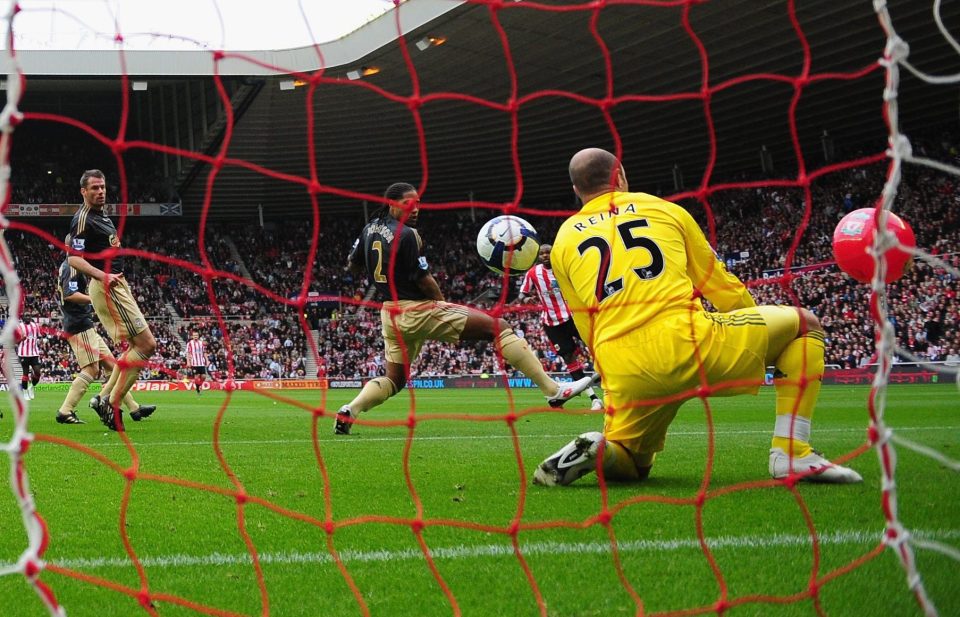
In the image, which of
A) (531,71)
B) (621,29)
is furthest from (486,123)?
(621,29)

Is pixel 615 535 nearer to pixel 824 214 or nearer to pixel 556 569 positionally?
pixel 556 569

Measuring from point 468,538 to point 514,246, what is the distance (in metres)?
4.82

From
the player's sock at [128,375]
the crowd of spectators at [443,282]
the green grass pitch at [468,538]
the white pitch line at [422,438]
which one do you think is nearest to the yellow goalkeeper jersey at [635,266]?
the green grass pitch at [468,538]

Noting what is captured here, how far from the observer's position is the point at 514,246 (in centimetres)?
805

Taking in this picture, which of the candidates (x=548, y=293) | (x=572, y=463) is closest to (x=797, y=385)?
(x=572, y=463)

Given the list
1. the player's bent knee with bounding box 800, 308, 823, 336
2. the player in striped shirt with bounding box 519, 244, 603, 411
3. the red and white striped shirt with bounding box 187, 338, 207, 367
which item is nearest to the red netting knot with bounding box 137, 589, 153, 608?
the player's bent knee with bounding box 800, 308, 823, 336

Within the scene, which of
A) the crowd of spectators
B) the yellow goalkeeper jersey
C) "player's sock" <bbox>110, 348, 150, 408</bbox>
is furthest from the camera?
the crowd of spectators

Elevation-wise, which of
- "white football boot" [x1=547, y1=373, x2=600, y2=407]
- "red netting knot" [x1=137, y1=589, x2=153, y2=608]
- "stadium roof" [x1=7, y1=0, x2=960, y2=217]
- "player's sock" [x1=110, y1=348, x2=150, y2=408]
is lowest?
"white football boot" [x1=547, y1=373, x2=600, y2=407]

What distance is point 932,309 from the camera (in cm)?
2156

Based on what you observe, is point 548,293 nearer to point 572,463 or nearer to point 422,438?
point 422,438

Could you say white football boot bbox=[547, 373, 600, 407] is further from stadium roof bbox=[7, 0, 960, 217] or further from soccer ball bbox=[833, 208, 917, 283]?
stadium roof bbox=[7, 0, 960, 217]

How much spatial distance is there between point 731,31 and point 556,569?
22.1 meters

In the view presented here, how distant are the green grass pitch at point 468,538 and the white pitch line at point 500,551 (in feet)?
0.04

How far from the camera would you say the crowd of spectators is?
880 inches
